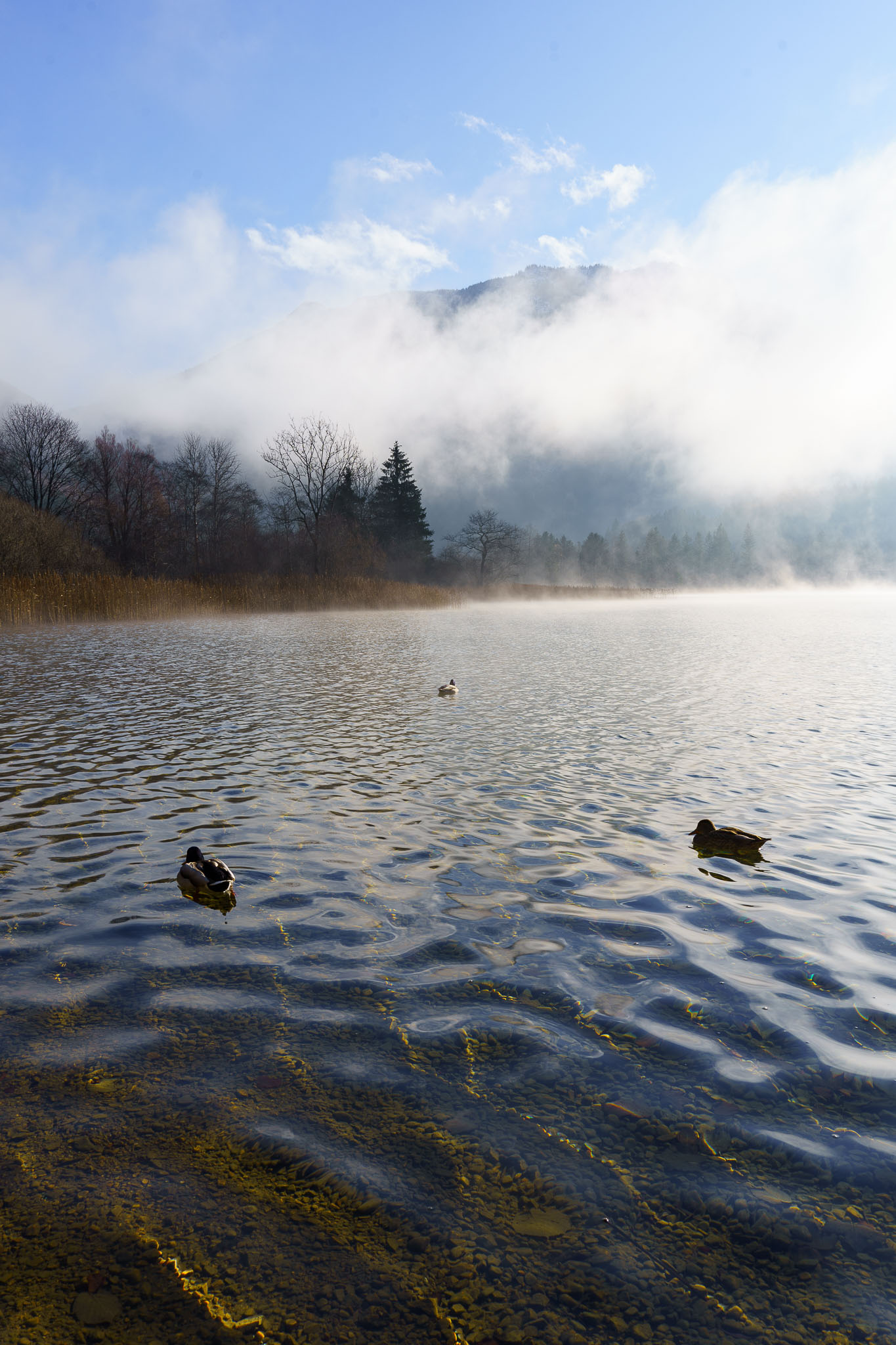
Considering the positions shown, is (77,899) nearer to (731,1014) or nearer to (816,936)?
(731,1014)

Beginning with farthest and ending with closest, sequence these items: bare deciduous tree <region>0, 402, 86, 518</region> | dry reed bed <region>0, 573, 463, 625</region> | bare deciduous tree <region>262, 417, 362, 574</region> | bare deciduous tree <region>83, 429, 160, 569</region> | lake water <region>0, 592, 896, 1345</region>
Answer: bare deciduous tree <region>0, 402, 86, 518</region> → bare deciduous tree <region>83, 429, 160, 569</region> → bare deciduous tree <region>262, 417, 362, 574</region> → dry reed bed <region>0, 573, 463, 625</region> → lake water <region>0, 592, 896, 1345</region>

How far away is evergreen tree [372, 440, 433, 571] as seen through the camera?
279 feet

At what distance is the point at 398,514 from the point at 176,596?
50813mm

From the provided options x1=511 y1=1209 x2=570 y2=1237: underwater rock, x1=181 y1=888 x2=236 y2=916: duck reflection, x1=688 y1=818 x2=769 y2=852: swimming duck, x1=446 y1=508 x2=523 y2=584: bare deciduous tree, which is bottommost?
x1=511 y1=1209 x2=570 y2=1237: underwater rock

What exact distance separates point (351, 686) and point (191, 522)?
67931 millimetres

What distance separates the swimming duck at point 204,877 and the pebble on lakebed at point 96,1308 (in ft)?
10.00

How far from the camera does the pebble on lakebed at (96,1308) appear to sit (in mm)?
2168

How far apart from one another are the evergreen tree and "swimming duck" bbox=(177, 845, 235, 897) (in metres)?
80.8

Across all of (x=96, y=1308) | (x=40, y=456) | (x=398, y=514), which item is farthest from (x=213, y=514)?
(x=96, y=1308)

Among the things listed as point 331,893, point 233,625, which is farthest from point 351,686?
point 233,625

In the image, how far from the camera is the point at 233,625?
3231cm

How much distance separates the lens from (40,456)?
213 ft

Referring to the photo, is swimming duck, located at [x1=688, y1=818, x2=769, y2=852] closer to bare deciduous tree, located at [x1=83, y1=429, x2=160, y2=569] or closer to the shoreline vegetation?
the shoreline vegetation

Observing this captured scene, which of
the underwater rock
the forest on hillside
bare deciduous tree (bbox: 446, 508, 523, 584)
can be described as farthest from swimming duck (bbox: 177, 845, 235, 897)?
bare deciduous tree (bbox: 446, 508, 523, 584)
